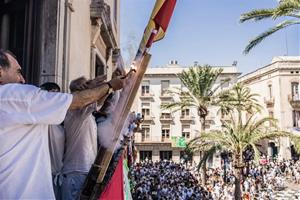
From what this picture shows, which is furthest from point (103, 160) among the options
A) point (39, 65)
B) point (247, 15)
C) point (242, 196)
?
→ point (242, 196)

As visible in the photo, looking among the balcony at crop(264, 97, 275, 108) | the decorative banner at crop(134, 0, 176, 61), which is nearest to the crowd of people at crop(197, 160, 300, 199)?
the balcony at crop(264, 97, 275, 108)

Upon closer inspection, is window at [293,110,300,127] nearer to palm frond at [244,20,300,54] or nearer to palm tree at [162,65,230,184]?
palm tree at [162,65,230,184]

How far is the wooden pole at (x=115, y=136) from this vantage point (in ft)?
8.15

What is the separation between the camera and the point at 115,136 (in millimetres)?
2654

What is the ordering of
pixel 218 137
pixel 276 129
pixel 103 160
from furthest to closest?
1. pixel 218 137
2. pixel 276 129
3. pixel 103 160

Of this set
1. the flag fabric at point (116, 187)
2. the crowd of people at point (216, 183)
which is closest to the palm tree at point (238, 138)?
the crowd of people at point (216, 183)

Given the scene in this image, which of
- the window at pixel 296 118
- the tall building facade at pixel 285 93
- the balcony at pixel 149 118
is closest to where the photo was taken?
the tall building facade at pixel 285 93

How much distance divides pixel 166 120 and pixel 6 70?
47.7 m

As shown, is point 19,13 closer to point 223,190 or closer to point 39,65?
point 39,65

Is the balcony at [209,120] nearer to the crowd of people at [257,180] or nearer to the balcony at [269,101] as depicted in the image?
the balcony at [269,101]

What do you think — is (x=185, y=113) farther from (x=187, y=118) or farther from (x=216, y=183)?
(x=216, y=183)

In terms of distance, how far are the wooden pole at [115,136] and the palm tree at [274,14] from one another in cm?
931

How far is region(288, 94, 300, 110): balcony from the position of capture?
44.9 meters

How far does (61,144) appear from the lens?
2.80 metres
